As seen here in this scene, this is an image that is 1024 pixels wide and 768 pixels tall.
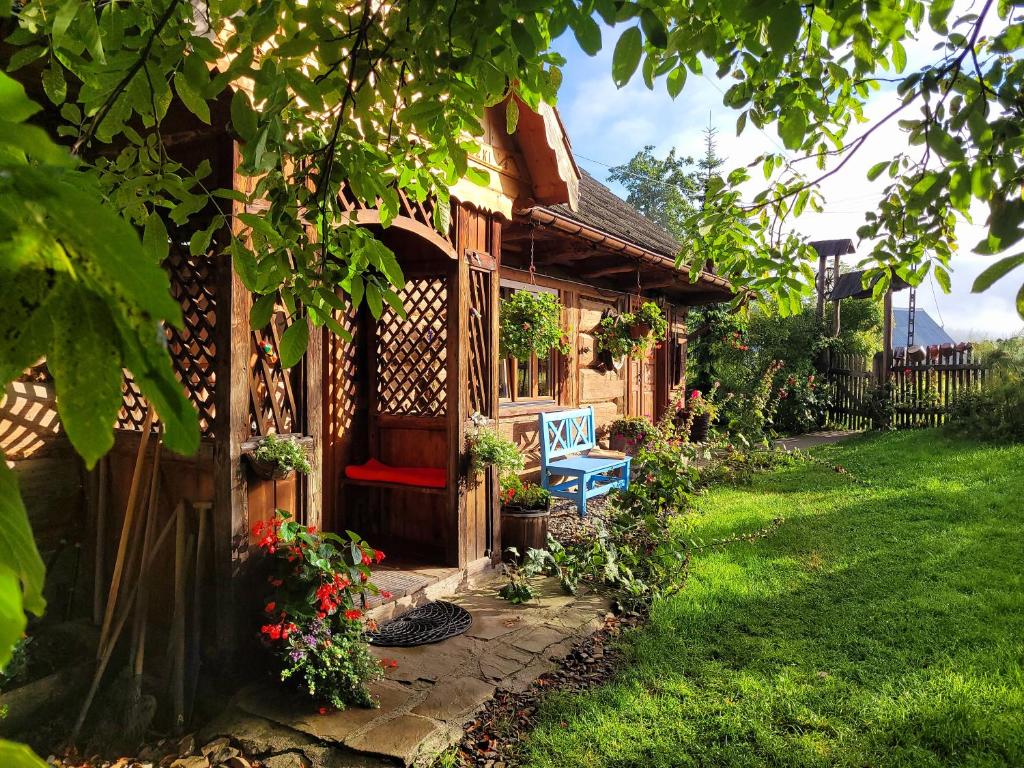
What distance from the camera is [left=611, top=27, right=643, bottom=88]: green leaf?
1.43 meters

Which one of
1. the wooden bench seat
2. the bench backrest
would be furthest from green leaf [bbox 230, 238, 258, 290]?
the bench backrest

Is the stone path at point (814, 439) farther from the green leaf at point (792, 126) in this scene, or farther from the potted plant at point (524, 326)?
the green leaf at point (792, 126)

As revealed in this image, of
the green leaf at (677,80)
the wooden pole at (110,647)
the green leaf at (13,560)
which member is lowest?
the wooden pole at (110,647)

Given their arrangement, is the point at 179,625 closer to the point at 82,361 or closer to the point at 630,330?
the point at 82,361

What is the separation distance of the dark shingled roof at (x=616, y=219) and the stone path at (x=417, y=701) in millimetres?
5225

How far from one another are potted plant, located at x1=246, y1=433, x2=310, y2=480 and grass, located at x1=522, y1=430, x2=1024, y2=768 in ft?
5.74

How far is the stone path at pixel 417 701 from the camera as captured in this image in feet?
9.25

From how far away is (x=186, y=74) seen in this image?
142cm

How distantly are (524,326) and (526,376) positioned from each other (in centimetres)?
119

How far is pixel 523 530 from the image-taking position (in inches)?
215

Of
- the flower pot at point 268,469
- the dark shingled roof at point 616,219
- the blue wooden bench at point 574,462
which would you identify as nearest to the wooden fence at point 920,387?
the dark shingled roof at point 616,219

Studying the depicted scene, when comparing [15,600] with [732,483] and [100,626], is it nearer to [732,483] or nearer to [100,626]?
[100,626]

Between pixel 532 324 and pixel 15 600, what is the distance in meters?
6.51

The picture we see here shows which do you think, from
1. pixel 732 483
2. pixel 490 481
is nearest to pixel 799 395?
pixel 732 483
